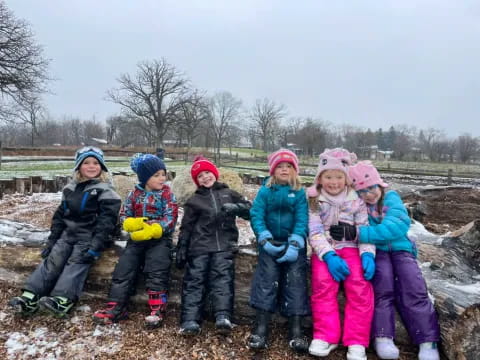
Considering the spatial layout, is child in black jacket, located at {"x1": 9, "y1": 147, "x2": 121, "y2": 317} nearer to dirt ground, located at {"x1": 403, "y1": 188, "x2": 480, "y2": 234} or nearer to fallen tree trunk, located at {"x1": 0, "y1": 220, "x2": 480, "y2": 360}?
fallen tree trunk, located at {"x1": 0, "y1": 220, "x2": 480, "y2": 360}

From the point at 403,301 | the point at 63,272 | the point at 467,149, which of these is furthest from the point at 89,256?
the point at 467,149

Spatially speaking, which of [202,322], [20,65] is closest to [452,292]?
[202,322]

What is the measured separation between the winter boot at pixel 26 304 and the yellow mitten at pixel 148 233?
104 cm

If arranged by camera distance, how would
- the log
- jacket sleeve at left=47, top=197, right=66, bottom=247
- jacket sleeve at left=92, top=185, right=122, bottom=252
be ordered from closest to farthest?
the log
jacket sleeve at left=92, top=185, right=122, bottom=252
jacket sleeve at left=47, top=197, right=66, bottom=247

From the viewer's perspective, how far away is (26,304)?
3031 mm

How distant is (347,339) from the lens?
260cm

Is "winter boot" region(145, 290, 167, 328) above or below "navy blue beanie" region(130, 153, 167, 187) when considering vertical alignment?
below

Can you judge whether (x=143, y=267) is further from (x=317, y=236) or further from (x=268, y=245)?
(x=317, y=236)

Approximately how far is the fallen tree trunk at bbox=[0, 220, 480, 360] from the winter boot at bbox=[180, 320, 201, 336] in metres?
0.49

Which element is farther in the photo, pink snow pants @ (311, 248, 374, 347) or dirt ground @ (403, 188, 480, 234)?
dirt ground @ (403, 188, 480, 234)

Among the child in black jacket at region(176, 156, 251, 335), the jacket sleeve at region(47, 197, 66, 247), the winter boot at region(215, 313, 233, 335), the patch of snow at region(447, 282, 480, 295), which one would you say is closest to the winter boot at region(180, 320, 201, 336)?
the child in black jacket at region(176, 156, 251, 335)

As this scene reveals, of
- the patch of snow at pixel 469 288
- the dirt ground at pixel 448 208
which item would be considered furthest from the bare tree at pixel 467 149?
the patch of snow at pixel 469 288

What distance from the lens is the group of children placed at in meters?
2.67

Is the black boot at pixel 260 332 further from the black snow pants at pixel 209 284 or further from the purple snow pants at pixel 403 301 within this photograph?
the purple snow pants at pixel 403 301
